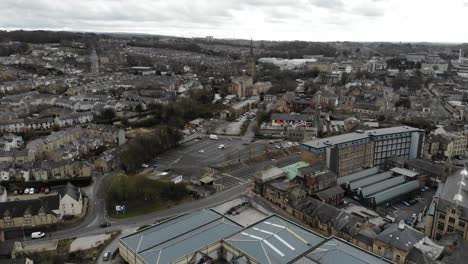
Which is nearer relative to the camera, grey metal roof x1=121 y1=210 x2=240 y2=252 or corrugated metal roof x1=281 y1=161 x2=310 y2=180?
grey metal roof x1=121 y1=210 x2=240 y2=252

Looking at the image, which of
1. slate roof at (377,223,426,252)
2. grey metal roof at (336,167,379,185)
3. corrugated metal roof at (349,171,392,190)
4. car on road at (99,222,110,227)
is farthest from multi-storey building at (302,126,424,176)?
car on road at (99,222,110,227)

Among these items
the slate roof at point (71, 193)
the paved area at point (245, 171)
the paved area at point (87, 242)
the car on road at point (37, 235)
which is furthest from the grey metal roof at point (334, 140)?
the car on road at point (37, 235)

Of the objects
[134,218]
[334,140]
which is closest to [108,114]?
[134,218]

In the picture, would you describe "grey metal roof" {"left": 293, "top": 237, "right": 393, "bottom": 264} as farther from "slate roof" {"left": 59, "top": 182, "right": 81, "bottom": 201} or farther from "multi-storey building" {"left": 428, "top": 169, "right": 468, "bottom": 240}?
"slate roof" {"left": 59, "top": 182, "right": 81, "bottom": 201}

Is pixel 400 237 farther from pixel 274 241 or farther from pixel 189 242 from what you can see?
pixel 189 242

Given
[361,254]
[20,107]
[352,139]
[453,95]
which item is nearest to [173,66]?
[20,107]

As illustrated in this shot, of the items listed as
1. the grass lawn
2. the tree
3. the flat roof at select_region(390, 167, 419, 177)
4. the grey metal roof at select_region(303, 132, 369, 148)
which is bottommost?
the grass lawn
